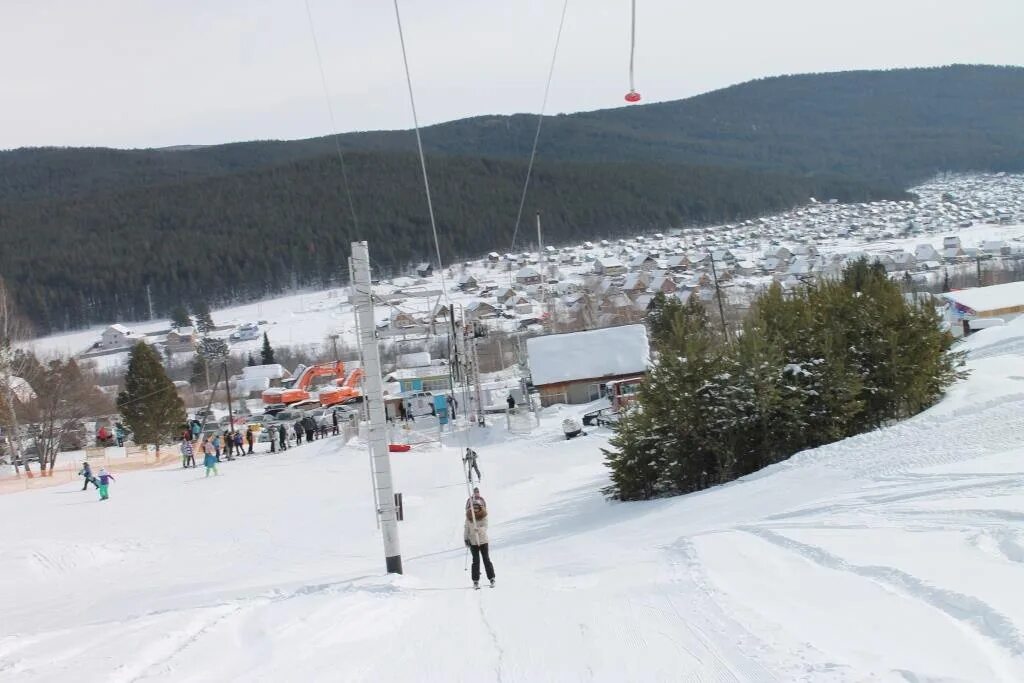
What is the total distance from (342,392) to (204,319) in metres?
68.3

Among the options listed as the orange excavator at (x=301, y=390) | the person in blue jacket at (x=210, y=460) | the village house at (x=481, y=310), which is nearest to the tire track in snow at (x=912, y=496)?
the person in blue jacket at (x=210, y=460)

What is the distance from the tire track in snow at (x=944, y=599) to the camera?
7758 mm

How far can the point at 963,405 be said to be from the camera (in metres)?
22.9

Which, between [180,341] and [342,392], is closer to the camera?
[342,392]

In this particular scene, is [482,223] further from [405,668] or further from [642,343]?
[405,668]

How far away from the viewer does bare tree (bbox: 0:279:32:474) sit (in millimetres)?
53031

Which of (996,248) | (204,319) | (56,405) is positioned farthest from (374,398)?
(996,248)

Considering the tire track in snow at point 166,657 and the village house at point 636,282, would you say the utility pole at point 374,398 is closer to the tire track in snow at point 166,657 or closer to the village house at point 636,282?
the tire track in snow at point 166,657

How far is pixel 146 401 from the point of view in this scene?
62531mm

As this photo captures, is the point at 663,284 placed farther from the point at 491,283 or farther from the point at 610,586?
the point at 610,586

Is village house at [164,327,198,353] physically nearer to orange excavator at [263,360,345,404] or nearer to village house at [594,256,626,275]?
orange excavator at [263,360,345,404]

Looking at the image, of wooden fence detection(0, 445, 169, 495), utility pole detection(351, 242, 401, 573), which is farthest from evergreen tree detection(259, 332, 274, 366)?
utility pole detection(351, 242, 401, 573)

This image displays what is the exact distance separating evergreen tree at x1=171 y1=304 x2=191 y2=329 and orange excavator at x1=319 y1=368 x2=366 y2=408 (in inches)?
2625

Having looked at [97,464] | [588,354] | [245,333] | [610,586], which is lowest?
[97,464]
